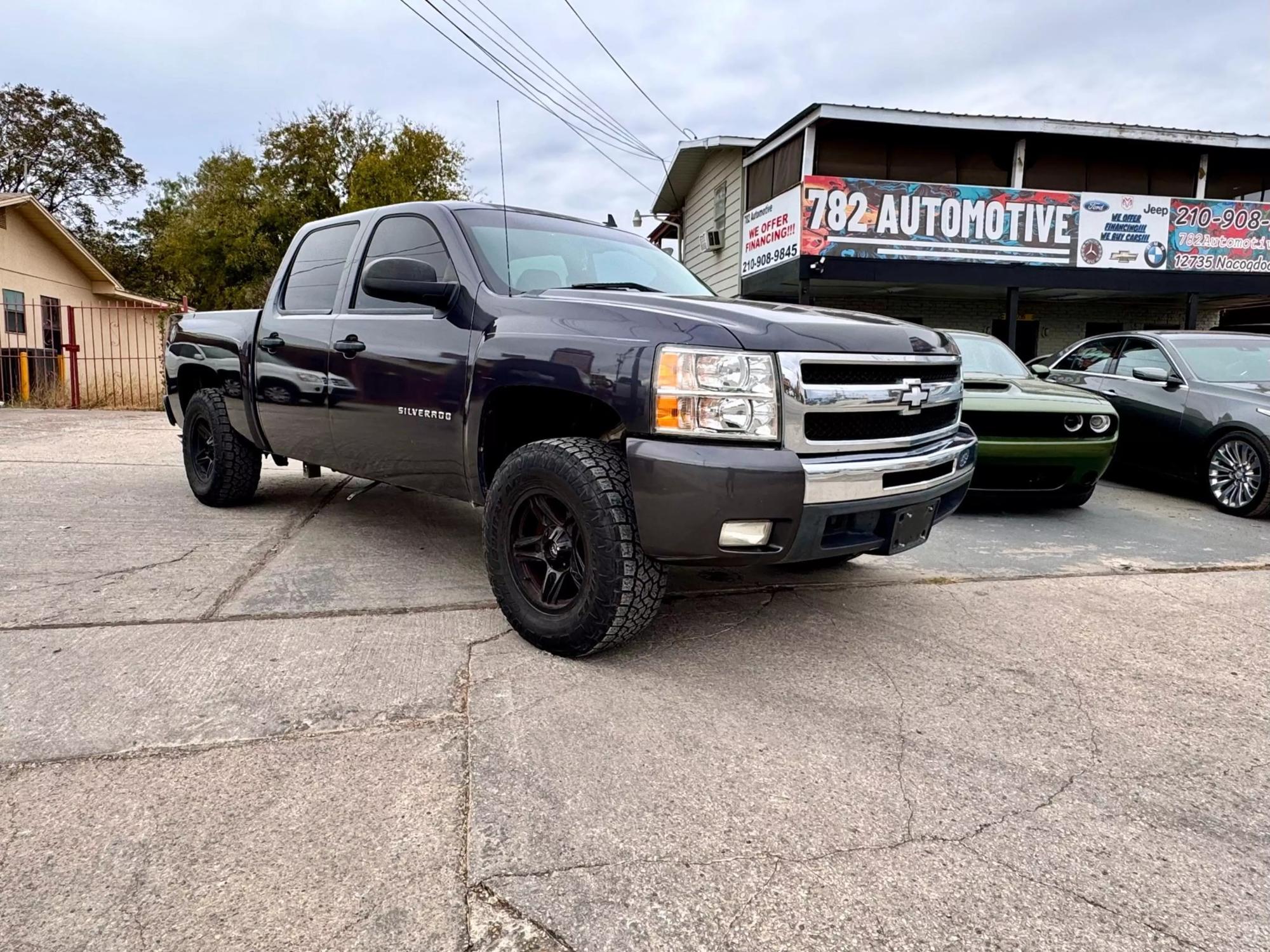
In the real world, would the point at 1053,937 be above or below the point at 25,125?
below

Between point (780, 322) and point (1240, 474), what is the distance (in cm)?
548

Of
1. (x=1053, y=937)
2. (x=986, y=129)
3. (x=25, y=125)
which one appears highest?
(x=25, y=125)

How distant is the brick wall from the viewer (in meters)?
17.1

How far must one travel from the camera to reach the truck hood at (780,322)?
283cm

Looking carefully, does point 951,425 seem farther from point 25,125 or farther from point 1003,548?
point 25,125

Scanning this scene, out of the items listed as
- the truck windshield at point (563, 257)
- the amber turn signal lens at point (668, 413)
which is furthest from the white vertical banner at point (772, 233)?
the amber turn signal lens at point (668, 413)

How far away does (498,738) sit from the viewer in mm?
2479

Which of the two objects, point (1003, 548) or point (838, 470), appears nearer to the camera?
point (838, 470)

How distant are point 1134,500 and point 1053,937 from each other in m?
6.40

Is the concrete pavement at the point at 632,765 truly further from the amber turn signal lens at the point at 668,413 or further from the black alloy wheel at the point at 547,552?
the amber turn signal lens at the point at 668,413

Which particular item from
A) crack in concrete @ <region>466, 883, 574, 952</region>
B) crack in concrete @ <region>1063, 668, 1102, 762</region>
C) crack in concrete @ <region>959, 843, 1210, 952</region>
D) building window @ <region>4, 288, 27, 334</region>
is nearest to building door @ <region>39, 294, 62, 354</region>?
building window @ <region>4, 288, 27, 334</region>

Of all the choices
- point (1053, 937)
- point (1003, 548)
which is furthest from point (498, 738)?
point (1003, 548)

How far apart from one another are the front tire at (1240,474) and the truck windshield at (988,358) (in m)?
1.55

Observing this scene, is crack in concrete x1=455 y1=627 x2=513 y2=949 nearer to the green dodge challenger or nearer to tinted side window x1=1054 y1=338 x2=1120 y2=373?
the green dodge challenger
